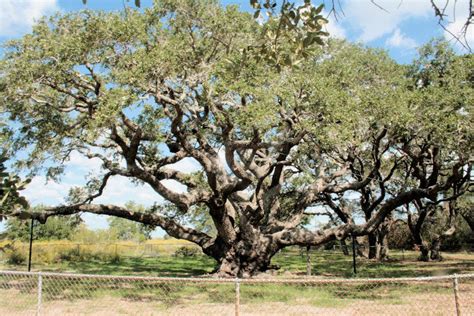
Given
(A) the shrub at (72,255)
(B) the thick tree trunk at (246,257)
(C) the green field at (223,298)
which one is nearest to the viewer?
(C) the green field at (223,298)

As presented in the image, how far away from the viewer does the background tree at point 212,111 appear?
11.4m

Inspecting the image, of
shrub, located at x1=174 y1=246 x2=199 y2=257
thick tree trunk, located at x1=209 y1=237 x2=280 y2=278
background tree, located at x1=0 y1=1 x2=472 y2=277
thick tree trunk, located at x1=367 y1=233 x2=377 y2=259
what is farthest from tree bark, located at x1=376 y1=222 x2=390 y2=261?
shrub, located at x1=174 y1=246 x2=199 y2=257

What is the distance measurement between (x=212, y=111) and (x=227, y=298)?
5226 millimetres

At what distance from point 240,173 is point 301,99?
9.44ft

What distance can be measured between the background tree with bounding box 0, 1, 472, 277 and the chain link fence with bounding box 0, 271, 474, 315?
7.19ft

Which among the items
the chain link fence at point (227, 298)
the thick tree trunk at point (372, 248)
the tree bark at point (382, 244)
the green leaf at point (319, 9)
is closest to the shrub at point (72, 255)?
the chain link fence at point (227, 298)

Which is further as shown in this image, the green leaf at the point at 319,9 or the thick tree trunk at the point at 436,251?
the thick tree trunk at the point at 436,251

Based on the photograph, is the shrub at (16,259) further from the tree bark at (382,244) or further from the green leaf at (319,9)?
the green leaf at (319,9)

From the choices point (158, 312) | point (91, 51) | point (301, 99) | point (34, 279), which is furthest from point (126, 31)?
point (34, 279)

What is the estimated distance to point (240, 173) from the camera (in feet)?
45.5

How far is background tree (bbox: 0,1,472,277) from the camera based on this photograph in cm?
1140

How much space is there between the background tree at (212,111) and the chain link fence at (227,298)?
2.19 m

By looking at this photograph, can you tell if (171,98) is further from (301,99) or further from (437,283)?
(437,283)

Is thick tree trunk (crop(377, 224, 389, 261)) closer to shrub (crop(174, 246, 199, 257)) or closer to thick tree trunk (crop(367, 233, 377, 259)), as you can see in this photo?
thick tree trunk (crop(367, 233, 377, 259))
